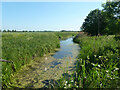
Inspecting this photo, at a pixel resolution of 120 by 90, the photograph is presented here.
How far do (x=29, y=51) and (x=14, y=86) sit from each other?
3952 mm

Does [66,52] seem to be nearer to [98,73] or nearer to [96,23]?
[98,73]

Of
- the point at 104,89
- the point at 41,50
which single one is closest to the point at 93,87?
the point at 104,89

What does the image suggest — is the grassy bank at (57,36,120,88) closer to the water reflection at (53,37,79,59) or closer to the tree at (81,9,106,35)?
the water reflection at (53,37,79,59)

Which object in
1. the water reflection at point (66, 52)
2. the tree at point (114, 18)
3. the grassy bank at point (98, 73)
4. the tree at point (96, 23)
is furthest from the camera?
the tree at point (96, 23)

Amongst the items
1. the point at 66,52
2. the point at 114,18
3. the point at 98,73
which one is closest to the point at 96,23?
the point at 66,52

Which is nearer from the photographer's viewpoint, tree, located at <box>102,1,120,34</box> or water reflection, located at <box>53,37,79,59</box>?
tree, located at <box>102,1,120,34</box>

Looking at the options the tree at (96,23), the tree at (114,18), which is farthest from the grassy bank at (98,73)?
the tree at (96,23)

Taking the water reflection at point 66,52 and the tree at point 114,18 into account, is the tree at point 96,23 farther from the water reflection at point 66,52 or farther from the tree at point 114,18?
the tree at point 114,18

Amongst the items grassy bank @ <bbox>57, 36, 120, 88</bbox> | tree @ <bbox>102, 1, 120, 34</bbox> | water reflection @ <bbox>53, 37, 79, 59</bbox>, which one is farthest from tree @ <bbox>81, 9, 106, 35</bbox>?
grassy bank @ <bbox>57, 36, 120, 88</bbox>

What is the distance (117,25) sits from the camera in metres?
6.34

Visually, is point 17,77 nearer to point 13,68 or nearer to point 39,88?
point 13,68

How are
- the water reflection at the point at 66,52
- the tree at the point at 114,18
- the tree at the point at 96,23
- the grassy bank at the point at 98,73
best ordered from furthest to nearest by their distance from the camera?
the tree at the point at 96,23 < the water reflection at the point at 66,52 < the tree at the point at 114,18 < the grassy bank at the point at 98,73

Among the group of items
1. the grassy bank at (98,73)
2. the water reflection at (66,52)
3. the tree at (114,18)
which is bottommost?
the water reflection at (66,52)

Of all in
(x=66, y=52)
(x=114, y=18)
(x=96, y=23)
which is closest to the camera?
(x=114, y=18)
